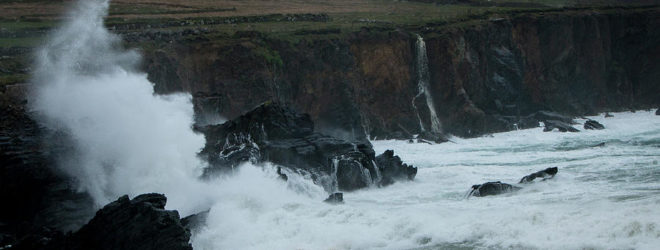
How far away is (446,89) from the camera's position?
47.5 m

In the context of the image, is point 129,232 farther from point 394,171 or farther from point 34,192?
point 394,171

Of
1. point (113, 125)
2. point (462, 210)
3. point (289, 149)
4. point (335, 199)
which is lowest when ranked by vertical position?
point (462, 210)

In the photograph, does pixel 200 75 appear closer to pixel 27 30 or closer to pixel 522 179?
pixel 27 30

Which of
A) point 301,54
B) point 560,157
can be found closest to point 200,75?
point 301,54

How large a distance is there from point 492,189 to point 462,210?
2.76 meters

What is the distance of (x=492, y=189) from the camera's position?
83.8 ft

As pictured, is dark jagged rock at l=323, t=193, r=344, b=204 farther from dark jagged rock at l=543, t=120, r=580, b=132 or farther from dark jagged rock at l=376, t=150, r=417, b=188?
dark jagged rock at l=543, t=120, r=580, b=132

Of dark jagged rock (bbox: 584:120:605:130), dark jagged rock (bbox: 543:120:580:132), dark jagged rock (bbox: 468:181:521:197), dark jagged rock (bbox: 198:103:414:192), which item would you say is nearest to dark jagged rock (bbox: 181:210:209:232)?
dark jagged rock (bbox: 198:103:414:192)

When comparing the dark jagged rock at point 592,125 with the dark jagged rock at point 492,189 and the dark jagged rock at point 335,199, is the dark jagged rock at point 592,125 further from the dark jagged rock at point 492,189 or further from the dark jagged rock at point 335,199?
the dark jagged rock at point 335,199

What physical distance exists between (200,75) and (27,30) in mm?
10219

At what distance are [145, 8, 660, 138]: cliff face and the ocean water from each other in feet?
29.8

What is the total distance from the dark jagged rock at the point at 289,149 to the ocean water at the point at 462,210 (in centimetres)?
92

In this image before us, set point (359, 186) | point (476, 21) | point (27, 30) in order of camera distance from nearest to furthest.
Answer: point (359, 186), point (27, 30), point (476, 21)

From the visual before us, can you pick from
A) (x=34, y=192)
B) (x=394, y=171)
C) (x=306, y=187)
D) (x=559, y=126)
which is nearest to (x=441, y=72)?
(x=559, y=126)
